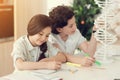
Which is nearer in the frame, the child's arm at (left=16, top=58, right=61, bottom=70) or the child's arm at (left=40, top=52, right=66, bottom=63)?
the child's arm at (left=16, top=58, right=61, bottom=70)

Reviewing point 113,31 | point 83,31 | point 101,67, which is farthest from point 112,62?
point 83,31

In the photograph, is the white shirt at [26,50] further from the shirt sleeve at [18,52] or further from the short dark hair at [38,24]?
the short dark hair at [38,24]

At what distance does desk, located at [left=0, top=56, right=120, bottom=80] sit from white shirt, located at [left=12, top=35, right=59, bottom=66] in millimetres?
151

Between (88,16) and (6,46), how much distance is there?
3.59 feet

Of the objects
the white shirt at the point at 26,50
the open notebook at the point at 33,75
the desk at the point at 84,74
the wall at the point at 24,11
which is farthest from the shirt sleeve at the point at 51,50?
the wall at the point at 24,11

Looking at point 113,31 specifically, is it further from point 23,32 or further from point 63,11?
point 23,32

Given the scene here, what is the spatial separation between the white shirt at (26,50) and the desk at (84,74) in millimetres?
151

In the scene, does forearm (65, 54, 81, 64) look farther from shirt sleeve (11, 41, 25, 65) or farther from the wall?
the wall

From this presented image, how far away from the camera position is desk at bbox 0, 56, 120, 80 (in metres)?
1.39

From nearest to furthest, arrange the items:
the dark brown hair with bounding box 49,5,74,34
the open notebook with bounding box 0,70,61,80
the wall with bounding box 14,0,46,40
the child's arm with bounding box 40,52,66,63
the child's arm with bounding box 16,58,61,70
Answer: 1. the open notebook with bounding box 0,70,61,80
2. the child's arm with bounding box 16,58,61,70
3. the child's arm with bounding box 40,52,66,63
4. the dark brown hair with bounding box 49,5,74,34
5. the wall with bounding box 14,0,46,40

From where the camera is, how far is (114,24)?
2.46 m

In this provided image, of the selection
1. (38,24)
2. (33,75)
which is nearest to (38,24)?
(38,24)

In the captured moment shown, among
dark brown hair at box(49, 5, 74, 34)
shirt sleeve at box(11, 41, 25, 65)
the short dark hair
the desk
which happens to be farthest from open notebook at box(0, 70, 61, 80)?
dark brown hair at box(49, 5, 74, 34)

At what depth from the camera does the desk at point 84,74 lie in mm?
1390
